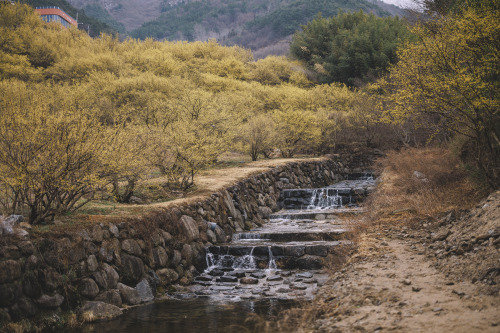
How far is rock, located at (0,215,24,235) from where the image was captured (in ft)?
21.8

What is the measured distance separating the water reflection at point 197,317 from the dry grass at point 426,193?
4721 mm

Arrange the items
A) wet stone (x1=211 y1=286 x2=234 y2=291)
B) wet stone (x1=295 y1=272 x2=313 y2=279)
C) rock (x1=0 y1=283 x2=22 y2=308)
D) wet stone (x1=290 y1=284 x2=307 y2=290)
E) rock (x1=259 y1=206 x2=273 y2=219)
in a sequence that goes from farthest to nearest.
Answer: rock (x1=259 y1=206 x2=273 y2=219) → wet stone (x1=295 y1=272 x2=313 y2=279) → wet stone (x1=211 y1=286 x2=234 y2=291) → wet stone (x1=290 y1=284 x2=307 y2=290) → rock (x1=0 y1=283 x2=22 y2=308)

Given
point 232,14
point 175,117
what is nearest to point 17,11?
point 175,117

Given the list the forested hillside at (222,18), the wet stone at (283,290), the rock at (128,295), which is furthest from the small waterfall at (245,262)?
the forested hillside at (222,18)

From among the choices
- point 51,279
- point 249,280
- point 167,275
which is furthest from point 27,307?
point 249,280

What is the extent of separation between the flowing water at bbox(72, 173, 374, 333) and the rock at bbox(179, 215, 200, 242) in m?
0.62

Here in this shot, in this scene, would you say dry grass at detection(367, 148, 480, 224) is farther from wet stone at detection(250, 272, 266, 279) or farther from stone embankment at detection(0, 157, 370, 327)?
stone embankment at detection(0, 157, 370, 327)

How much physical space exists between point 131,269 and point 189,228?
2.77m

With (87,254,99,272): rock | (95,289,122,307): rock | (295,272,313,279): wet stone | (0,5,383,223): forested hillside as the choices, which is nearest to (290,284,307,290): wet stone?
(295,272,313,279): wet stone

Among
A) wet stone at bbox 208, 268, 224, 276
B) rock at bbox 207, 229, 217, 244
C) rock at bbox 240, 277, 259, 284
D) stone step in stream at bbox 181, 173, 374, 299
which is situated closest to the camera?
stone step in stream at bbox 181, 173, 374, 299

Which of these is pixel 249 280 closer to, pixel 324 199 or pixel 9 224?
pixel 9 224

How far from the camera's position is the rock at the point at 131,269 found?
845 cm

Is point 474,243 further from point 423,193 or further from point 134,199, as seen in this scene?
point 134,199

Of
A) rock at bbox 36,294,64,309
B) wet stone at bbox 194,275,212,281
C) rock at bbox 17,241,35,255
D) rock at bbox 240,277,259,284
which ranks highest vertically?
rock at bbox 17,241,35,255
